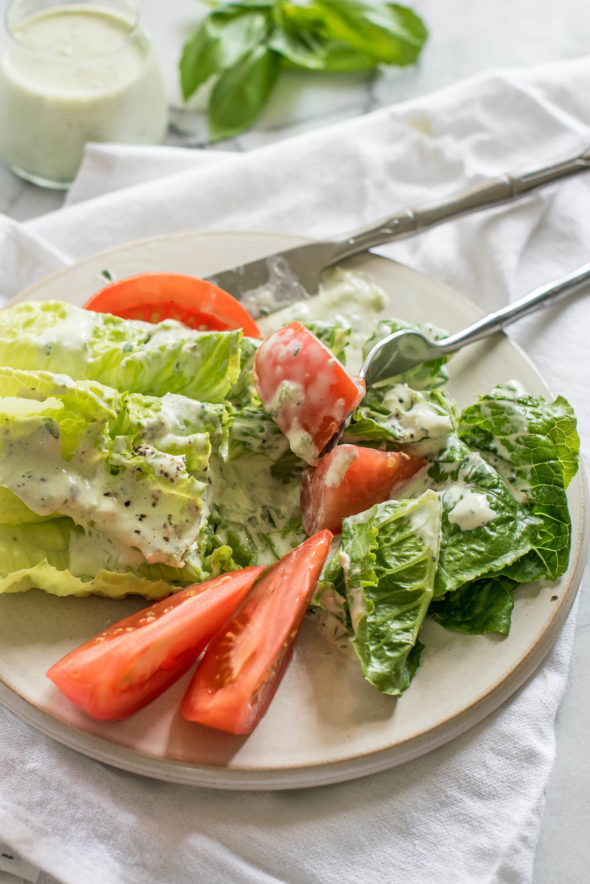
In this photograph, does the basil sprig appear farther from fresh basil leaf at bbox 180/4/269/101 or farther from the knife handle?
the knife handle

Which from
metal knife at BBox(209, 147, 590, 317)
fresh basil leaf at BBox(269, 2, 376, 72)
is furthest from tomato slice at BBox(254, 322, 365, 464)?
fresh basil leaf at BBox(269, 2, 376, 72)

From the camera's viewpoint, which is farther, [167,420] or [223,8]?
[223,8]

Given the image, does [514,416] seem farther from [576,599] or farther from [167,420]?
[167,420]

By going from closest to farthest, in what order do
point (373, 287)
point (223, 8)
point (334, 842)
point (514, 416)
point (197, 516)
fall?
1. point (334, 842)
2. point (197, 516)
3. point (514, 416)
4. point (373, 287)
5. point (223, 8)

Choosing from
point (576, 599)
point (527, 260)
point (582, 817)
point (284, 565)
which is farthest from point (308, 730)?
point (527, 260)

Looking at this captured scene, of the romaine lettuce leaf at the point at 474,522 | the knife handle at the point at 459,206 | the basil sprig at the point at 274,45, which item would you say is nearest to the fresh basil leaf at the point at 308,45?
the basil sprig at the point at 274,45

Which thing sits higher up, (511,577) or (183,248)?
(511,577)

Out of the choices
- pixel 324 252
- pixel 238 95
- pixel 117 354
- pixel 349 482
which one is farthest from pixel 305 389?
pixel 238 95
